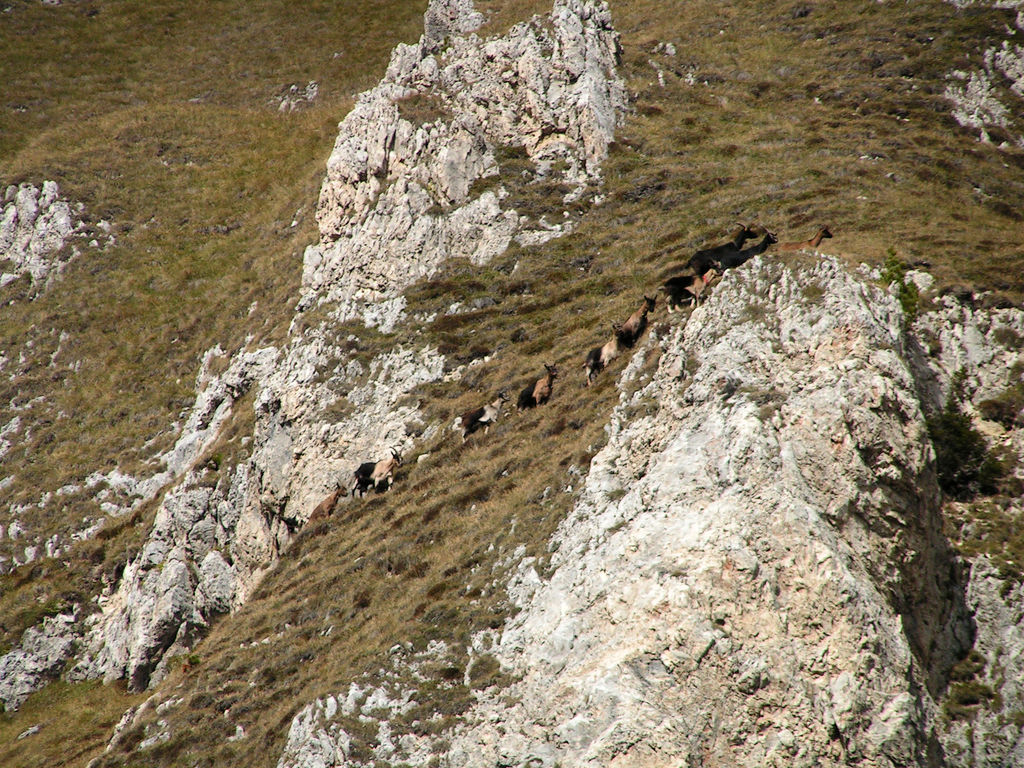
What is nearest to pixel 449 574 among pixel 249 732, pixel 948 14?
pixel 249 732

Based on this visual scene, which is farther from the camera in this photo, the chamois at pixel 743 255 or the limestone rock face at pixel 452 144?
the limestone rock face at pixel 452 144

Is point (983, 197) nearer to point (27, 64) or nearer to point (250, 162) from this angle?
point (250, 162)

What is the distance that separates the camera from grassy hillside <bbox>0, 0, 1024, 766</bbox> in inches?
967

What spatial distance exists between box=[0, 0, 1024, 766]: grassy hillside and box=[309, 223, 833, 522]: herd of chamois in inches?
29.0

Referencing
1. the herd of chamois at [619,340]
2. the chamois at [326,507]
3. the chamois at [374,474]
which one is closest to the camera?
the herd of chamois at [619,340]

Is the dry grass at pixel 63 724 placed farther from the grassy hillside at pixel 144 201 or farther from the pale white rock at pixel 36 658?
the grassy hillside at pixel 144 201

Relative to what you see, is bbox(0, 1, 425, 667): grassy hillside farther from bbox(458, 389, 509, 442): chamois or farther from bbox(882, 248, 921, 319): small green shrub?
bbox(882, 248, 921, 319): small green shrub

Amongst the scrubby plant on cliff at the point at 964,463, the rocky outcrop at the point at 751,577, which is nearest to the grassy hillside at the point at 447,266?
the rocky outcrop at the point at 751,577

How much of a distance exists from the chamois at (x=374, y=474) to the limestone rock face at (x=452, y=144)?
33.1ft

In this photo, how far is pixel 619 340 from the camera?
27188 millimetres

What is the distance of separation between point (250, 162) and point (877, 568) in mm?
65865

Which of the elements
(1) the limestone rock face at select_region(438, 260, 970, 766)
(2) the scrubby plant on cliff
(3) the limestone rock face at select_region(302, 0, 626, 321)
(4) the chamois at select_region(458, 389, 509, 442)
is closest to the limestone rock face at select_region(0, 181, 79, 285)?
(3) the limestone rock face at select_region(302, 0, 626, 321)

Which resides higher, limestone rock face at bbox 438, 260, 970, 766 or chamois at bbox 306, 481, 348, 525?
limestone rock face at bbox 438, 260, 970, 766

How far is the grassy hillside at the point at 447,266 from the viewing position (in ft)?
80.6
